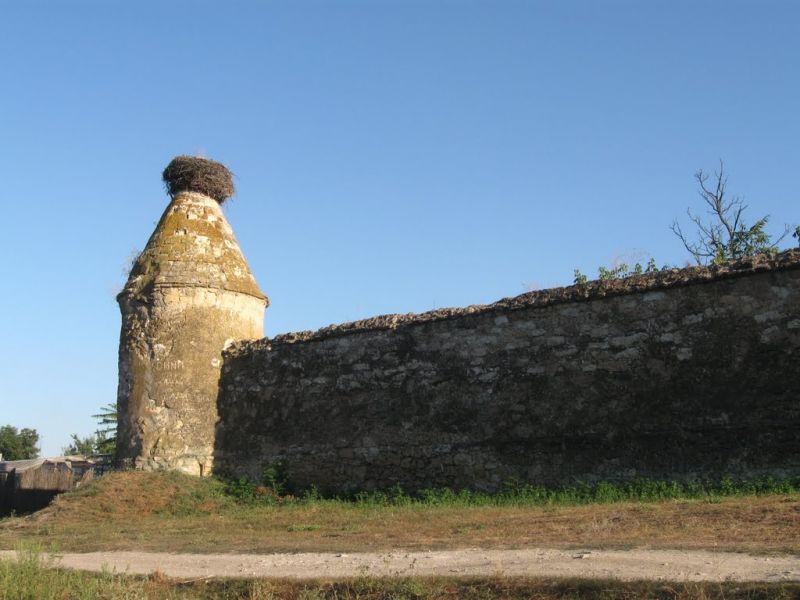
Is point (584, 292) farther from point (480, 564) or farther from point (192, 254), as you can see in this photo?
point (192, 254)

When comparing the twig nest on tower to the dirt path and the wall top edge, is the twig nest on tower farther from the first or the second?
the dirt path

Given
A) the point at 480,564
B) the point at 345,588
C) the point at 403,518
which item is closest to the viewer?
the point at 345,588

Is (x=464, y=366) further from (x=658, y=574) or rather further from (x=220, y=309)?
(x=658, y=574)

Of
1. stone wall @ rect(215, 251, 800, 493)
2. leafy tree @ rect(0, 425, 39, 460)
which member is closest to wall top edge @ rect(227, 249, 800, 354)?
stone wall @ rect(215, 251, 800, 493)

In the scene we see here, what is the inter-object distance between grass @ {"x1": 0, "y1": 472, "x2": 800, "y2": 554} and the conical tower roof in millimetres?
3345

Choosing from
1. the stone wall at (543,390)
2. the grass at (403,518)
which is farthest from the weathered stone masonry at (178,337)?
the grass at (403,518)

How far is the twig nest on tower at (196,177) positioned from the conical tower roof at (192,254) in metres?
0.08

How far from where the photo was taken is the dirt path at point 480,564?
545 centimetres

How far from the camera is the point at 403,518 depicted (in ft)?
31.9

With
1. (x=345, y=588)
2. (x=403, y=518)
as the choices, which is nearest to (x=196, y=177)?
(x=403, y=518)

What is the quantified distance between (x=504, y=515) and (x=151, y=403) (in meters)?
6.96

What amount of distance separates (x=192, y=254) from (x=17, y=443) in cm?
5067

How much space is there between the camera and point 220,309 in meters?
14.5

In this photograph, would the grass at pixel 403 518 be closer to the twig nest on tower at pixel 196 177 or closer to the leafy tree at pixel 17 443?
the twig nest on tower at pixel 196 177
